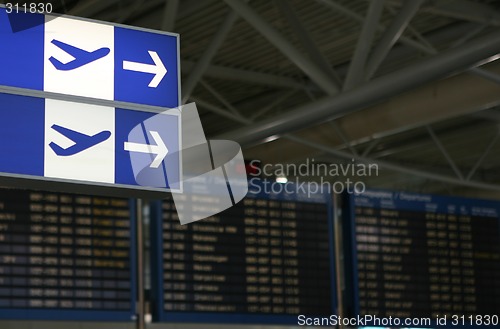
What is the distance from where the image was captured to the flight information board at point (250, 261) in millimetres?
11375

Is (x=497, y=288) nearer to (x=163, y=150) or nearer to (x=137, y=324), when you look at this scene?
(x=137, y=324)

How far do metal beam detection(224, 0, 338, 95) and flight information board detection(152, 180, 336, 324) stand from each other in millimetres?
2442

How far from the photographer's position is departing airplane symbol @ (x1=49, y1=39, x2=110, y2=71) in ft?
19.5

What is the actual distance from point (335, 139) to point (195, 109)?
2156mm

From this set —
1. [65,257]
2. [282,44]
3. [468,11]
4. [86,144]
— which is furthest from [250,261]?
[86,144]

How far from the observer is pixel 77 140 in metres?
5.73

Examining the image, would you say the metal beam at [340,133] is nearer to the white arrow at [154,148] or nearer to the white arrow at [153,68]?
the white arrow at [153,68]

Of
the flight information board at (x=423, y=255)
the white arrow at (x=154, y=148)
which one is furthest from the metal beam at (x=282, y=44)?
the white arrow at (x=154, y=148)

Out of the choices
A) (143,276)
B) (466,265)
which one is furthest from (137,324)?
(466,265)

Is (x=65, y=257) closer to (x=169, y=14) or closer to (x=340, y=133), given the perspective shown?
(x=169, y=14)

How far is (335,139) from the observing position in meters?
14.2

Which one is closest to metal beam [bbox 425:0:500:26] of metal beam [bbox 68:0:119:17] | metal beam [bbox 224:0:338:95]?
metal beam [bbox 224:0:338:95]

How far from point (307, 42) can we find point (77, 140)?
485 centimetres

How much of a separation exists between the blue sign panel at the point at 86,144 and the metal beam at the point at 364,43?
3708mm
